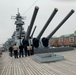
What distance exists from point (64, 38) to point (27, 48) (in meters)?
20.9

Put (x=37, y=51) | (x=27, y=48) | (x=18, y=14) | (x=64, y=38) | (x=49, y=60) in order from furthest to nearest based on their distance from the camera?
1. (x=64, y=38)
2. (x=18, y=14)
3. (x=37, y=51)
4. (x=27, y=48)
5. (x=49, y=60)

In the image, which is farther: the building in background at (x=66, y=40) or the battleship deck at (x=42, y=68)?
the building in background at (x=66, y=40)

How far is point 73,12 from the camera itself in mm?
13414

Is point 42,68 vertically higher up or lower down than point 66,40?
lower down

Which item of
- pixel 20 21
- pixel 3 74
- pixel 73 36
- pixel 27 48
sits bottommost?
pixel 3 74

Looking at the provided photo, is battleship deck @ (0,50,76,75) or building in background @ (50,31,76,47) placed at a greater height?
building in background @ (50,31,76,47)

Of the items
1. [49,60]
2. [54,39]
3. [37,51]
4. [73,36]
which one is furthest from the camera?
[54,39]

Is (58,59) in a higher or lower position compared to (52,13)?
lower

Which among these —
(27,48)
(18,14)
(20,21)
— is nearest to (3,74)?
(27,48)

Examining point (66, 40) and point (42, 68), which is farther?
point (66, 40)

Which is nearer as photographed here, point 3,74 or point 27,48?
point 3,74

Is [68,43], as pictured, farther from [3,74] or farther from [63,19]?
[3,74]

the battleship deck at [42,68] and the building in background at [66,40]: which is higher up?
the building in background at [66,40]

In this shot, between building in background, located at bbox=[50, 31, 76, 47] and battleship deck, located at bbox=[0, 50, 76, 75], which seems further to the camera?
building in background, located at bbox=[50, 31, 76, 47]
